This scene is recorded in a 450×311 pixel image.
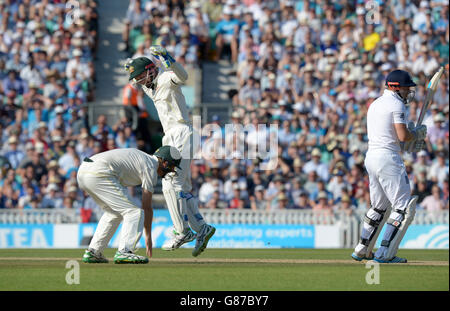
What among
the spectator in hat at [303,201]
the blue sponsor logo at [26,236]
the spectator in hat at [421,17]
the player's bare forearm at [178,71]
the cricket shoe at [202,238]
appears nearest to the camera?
the player's bare forearm at [178,71]

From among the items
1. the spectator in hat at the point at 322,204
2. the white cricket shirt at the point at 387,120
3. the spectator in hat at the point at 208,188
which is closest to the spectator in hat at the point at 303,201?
the spectator in hat at the point at 322,204

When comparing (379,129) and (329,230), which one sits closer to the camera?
(379,129)

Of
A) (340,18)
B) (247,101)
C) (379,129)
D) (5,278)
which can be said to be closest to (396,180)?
(379,129)

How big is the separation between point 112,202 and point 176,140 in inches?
82.1

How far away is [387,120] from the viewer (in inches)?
457

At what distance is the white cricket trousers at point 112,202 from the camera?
442 inches

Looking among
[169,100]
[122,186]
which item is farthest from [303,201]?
[122,186]

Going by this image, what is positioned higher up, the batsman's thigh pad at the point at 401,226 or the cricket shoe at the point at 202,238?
the batsman's thigh pad at the point at 401,226

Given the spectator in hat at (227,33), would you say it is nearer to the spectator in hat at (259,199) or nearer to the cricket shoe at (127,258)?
the spectator in hat at (259,199)

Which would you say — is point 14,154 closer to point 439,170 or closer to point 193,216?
point 439,170

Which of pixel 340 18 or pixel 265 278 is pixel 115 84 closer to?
pixel 340 18

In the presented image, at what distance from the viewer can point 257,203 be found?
21.9m

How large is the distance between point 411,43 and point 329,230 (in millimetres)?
6940

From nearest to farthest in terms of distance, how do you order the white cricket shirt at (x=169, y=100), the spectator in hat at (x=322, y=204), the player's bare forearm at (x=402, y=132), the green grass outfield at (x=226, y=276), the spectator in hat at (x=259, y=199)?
the green grass outfield at (x=226, y=276) < the player's bare forearm at (x=402, y=132) < the white cricket shirt at (x=169, y=100) < the spectator in hat at (x=322, y=204) < the spectator in hat at (x=259, y=199)
